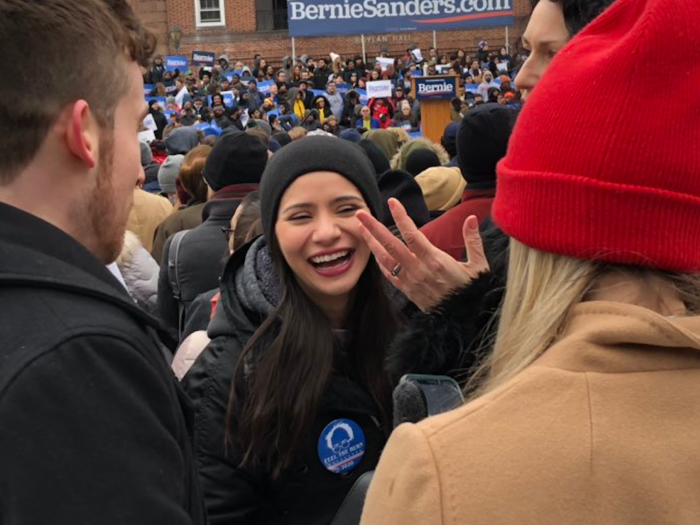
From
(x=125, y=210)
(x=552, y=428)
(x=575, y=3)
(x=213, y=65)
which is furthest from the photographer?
(x=213, y=65)

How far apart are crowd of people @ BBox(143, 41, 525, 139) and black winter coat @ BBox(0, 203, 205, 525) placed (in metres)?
13.6

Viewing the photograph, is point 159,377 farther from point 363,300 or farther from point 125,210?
point 363,300

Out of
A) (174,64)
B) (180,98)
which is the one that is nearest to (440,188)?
(180,98)

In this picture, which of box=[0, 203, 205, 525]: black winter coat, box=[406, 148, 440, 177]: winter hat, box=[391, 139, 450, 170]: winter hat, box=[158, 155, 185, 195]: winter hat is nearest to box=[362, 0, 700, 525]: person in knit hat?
box=[0, 203, 205, 525]: black winter coat

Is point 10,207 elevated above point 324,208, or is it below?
above

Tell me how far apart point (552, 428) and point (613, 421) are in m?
0.08

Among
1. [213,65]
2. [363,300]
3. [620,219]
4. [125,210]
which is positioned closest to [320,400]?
[363,300]

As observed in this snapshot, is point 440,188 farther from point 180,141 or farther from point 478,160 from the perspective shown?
point 180,141

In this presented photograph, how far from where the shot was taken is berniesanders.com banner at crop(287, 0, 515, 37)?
1078 inches

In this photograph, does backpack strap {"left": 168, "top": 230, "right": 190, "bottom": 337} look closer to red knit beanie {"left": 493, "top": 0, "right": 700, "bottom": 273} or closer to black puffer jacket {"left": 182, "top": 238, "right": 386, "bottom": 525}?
black puffer jacket {"left": 182, "top": 238, "right": 386, "bottom": 525}

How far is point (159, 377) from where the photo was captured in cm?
143

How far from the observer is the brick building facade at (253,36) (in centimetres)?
3153

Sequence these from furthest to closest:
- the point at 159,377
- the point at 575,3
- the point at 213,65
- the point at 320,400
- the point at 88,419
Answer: the point at 213,65 < the point at 575,3 < the point at 320,400 < the point at 159,377 < the point at 88,419

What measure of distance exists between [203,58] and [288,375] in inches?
1033
